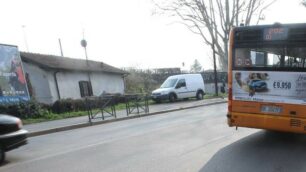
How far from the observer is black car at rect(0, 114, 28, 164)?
7316 millimetres

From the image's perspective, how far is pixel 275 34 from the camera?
7414 mm

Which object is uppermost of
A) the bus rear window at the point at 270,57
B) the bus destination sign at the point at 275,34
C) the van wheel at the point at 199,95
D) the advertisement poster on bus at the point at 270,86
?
the bus destination sign at the point at 275,34

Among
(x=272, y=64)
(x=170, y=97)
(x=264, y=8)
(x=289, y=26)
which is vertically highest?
(x=264, y=8)

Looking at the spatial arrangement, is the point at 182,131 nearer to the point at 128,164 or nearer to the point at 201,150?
the point at 201,150

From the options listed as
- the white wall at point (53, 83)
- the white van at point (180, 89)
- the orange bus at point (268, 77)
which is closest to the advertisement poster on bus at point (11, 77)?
the white wall at point (53, 83)

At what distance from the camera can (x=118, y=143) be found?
8938 mm

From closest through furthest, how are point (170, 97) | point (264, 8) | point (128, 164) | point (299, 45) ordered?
point (128, 164), point (299, 45), point (170, 97), point (264, 8)

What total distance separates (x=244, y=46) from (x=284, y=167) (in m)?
3.20

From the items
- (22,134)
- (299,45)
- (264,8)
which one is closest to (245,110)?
(299,45)

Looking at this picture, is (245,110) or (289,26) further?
(245,110)

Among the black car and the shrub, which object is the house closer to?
the shrub

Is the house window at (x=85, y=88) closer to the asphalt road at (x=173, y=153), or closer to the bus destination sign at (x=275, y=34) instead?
the asphalt road at (x=173, y=153)

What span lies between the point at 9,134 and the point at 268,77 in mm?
6013

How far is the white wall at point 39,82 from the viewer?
25031 millimetres
